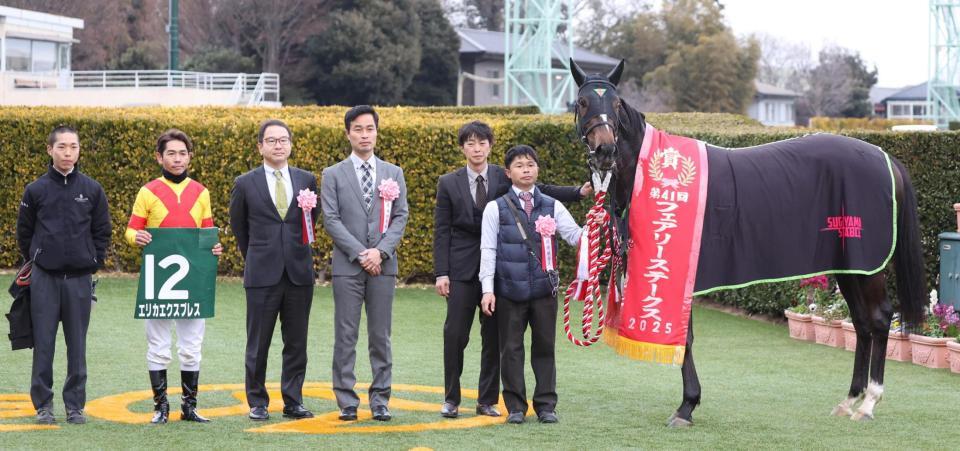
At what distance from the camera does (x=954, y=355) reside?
29.8ft

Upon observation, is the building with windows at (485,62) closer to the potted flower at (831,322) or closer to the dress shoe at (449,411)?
the potted flower at (831,322)

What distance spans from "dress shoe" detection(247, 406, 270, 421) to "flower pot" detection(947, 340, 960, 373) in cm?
506

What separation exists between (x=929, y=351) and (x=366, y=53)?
36.3 metres

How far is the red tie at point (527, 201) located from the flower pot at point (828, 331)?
4429 millimetres

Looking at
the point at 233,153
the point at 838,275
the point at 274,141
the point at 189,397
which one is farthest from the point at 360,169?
the point at 233,153

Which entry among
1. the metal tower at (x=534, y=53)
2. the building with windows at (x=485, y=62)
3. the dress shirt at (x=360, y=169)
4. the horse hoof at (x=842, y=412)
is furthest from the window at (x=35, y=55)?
the horse hoof at (x=842, y=412)

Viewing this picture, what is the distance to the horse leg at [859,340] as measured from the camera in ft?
24.0

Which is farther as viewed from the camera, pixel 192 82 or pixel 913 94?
pixel 913 94

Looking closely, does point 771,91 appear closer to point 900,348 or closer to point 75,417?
point 900,348

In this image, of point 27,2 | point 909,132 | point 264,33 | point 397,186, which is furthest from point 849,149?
point 27,2

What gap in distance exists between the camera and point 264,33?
4669cm

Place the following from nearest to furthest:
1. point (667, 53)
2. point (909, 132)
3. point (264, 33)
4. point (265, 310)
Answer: point (265, 310) → point (909, 132) → point (264, 33) → point (667, 53)

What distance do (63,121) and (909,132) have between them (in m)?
9.00

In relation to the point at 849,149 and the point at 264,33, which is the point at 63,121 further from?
the point at 264,33
